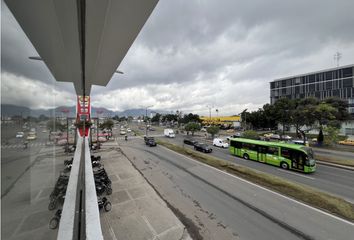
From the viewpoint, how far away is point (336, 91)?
4978 centimetres

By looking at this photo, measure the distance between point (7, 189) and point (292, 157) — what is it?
17.1 meters

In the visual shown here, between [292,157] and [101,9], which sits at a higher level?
[101,9]

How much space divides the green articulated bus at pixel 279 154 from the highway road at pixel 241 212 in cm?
608

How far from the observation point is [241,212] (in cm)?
747

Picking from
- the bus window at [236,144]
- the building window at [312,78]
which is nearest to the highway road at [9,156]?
the bus window at [236,144]

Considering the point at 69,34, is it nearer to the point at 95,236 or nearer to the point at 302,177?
the point at 95,236

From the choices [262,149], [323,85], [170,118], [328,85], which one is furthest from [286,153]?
[170,118]

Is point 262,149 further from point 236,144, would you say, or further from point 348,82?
point 348,82

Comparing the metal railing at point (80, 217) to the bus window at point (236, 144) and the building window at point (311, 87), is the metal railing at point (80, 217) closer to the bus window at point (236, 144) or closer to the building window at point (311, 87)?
the bus window at point (236, 144)

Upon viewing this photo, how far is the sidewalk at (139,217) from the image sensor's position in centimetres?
586

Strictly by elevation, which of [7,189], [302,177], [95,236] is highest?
[7,189]

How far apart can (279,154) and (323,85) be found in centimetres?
5526

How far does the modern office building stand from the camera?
156 feet

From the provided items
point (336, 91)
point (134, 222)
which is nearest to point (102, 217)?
point (134, 222)
